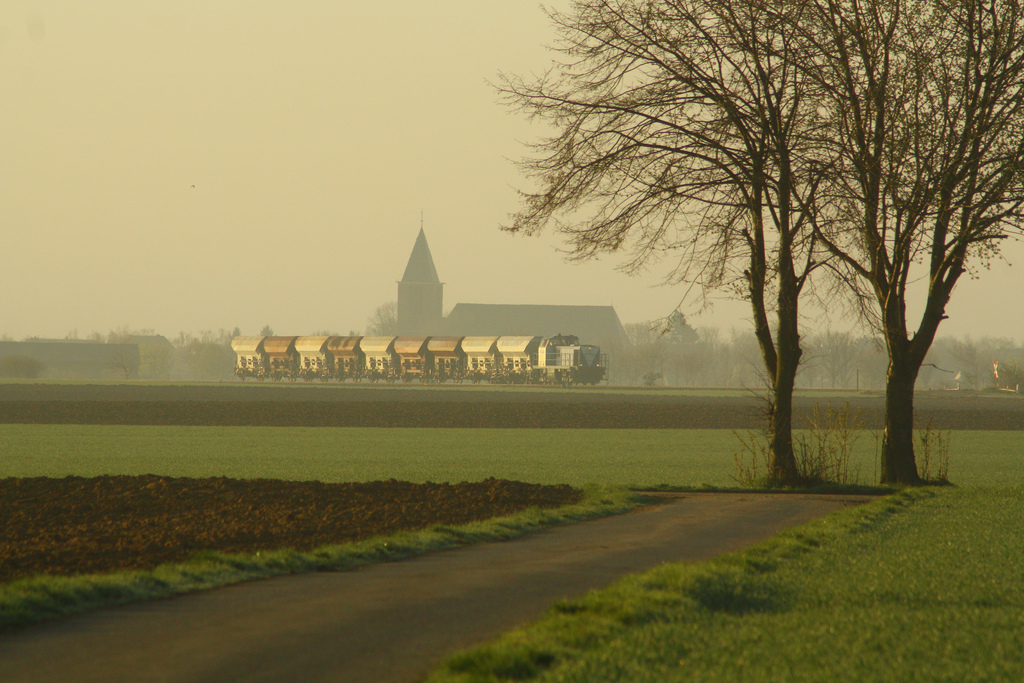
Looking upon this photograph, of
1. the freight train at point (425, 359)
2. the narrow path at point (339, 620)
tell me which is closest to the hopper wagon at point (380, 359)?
the freight train at point (425, 359)

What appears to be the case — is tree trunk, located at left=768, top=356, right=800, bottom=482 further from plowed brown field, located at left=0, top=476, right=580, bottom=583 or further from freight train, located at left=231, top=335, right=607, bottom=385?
freight train, located at left=231, top=335, right=607, bottom=385

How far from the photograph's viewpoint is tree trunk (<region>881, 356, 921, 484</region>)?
17766 mm

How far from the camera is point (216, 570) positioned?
8.60m

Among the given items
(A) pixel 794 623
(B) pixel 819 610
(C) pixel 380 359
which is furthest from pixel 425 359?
(A) pixel 794 623

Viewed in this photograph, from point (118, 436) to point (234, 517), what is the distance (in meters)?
21.7

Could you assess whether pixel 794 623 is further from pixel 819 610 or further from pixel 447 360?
pixel 447 360

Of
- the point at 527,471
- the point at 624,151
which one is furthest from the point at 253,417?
the point at 624,151

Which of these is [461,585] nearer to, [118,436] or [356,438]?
[356,438]

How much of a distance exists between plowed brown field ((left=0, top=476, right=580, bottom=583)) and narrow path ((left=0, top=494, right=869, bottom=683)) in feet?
5.97

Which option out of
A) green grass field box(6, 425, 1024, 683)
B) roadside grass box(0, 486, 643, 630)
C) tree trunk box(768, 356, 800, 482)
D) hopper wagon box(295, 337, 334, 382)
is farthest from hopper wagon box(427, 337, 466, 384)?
roadside grass box(0, 486, 643, 630)

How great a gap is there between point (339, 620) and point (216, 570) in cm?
234

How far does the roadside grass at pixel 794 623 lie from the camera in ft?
18.2

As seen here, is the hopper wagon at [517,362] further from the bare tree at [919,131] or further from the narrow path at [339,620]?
the narrow path at [339,620]

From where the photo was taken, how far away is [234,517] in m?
12.3
